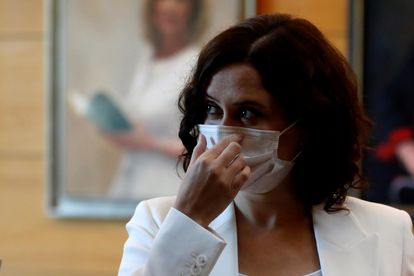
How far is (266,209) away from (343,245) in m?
0.17

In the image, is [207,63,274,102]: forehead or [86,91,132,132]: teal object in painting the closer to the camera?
[207,63,274,102]: forehead

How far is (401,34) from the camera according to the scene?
2605mm

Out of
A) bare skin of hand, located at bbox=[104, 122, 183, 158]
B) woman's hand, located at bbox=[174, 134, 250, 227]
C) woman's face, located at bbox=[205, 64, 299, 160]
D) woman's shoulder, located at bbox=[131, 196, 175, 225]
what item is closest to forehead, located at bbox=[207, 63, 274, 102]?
woman's face, located at bbox=[205, 64, 299, 160]

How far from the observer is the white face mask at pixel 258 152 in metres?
1.51

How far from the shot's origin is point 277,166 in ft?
5.12

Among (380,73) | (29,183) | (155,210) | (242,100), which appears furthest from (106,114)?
(242,100)

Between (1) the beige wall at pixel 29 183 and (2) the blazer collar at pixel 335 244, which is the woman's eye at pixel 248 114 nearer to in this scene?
(2) the blazer collar at pixel 335 244

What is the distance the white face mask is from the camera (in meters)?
1.51

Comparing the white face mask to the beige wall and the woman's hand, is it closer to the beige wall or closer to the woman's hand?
the woman's hand

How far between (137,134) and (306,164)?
133 centimetres

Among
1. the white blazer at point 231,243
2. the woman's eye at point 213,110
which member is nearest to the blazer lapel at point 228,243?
the white blazer at point 231,243

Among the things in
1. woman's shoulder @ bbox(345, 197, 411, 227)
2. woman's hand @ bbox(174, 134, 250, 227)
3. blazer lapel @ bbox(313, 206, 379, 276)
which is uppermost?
woman's hand @ bbox(174, 134, 250, 227)

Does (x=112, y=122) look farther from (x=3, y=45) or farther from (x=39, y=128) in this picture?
(x=3, y=45)

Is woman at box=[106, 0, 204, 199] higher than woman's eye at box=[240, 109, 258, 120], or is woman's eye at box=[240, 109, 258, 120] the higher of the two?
woman's eye at box=[240, 109, 258, 120]
